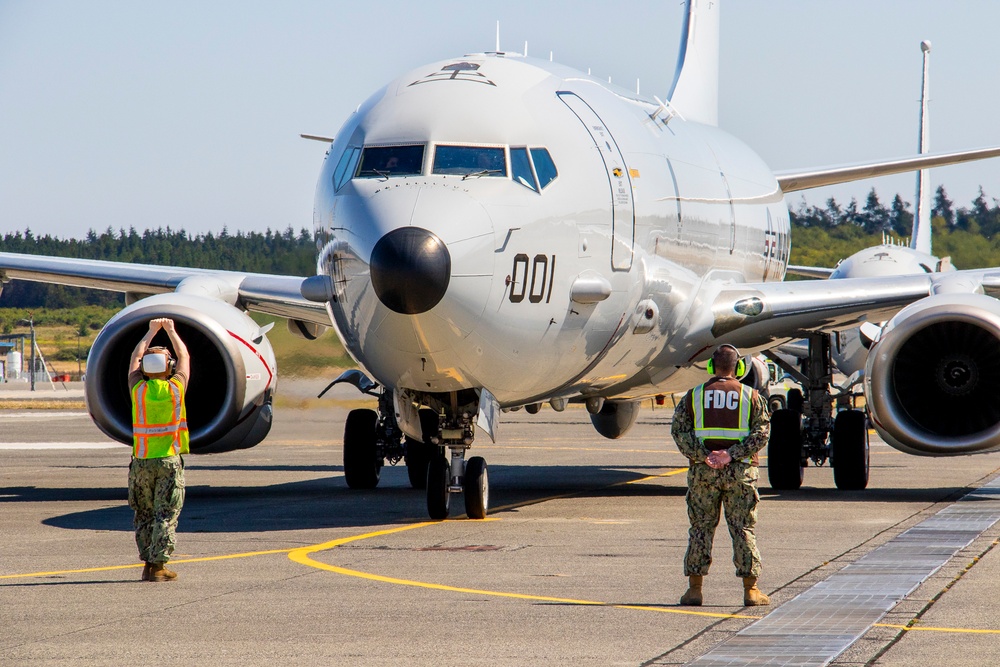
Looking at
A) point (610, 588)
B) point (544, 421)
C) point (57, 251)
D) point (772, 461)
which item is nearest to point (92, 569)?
point (610, 588)

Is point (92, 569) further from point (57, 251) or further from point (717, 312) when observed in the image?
point (57, 251)

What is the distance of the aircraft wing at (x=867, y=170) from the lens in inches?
739

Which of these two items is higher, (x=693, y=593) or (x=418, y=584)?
(x=693, y=593)

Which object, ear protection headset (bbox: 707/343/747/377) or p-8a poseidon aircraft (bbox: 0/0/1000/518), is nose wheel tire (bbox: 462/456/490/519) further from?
ear protection headset (bbox: 707/343/747/377)

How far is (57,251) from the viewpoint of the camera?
158 ft

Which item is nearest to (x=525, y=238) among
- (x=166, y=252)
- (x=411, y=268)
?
(x=411, y=268)

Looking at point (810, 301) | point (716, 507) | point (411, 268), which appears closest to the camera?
point (716, 507)

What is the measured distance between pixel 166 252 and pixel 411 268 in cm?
3420

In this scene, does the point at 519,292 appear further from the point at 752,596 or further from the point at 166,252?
the point at 166,252

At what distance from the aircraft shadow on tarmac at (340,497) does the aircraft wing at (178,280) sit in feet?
7.55

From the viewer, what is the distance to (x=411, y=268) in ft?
37.1

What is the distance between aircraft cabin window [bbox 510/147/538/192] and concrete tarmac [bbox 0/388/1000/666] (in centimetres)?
314

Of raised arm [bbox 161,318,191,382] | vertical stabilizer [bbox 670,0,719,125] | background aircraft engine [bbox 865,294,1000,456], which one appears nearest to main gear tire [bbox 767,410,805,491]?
background aircraft engine [bbox 865,294,1000,456]

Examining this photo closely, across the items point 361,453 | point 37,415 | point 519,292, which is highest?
point 519,292
